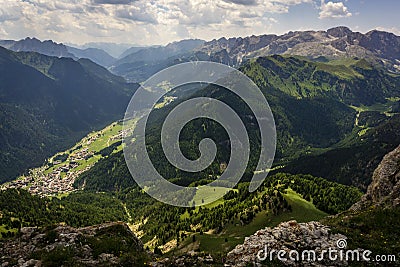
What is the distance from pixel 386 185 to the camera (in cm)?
5447

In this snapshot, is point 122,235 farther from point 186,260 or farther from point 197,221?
point 197,221

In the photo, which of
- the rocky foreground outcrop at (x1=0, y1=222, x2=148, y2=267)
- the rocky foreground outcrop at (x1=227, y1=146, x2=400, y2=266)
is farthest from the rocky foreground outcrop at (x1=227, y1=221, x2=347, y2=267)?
the rocky foreground outcrop at (x1=0, y1=222, x2=148, y2=267)

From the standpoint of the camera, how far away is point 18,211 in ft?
489

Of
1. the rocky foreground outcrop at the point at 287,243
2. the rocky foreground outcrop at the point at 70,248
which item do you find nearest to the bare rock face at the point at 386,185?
the rocky foreground outcrop at the point at 287,243

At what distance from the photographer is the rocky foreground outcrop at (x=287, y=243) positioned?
3322cm

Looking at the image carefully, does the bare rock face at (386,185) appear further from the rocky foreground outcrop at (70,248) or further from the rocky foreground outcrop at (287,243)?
the rocky foreground outcrop at (70,248)

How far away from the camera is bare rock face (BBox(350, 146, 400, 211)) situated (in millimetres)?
49844

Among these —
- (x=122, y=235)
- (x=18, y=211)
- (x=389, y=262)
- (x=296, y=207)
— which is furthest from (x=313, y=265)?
(x=18, y=211)

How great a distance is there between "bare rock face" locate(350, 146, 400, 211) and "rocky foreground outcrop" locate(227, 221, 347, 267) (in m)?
18.1

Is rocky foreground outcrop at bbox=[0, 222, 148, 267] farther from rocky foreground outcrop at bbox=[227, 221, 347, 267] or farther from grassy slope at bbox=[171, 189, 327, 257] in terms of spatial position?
grassy slope at bbox=[171, 189, 327, 257]

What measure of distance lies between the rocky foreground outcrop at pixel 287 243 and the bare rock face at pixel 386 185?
18.1m

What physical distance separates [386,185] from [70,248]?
53.1 m

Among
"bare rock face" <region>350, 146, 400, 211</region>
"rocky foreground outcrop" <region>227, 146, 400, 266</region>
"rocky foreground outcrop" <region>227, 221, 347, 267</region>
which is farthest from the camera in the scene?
"bare rock face" <region>350, 146, 400, 211</region>

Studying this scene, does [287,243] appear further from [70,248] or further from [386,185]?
[386,185]
